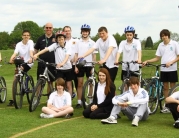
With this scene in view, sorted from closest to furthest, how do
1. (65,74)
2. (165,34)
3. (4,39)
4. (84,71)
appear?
1. (165,34)
2. (65,74)
3. (84,71)
4. (4,39)

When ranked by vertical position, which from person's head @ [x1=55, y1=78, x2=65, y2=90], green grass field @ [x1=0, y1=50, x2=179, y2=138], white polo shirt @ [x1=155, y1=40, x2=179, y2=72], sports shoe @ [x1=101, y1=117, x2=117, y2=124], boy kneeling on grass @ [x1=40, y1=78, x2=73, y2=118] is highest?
white polo shirt @ [x1=155, y1=40, x2=179, y2=72]

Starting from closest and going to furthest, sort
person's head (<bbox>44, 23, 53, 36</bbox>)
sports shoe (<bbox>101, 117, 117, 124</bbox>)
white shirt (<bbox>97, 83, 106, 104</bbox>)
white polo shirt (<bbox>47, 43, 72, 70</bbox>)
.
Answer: sports shoe (<bbox>101, 117, 117, 124</bbox>), white shirt (<bbox>97, 83, 106, 104</bbox>), white polo shirt (<bbox>47, 43, 72, 70</bbox>), person's head (<bbox>44, 23, 53, 36</bbox>)

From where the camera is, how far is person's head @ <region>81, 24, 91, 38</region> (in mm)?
10641

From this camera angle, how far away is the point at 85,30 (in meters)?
10.7

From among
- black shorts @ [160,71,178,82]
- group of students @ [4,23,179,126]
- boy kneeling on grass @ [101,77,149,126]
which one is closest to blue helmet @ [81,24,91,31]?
group of students @ [4,23,179,126]

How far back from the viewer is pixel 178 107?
782 cm

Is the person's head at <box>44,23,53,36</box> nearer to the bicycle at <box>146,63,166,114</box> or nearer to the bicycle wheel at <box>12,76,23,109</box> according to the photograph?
the bicycle wheel at <box>12,76,23,109</box>

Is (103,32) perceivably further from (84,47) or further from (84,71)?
(84,71)

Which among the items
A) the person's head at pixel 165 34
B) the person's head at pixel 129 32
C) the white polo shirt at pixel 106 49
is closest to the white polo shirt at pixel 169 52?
the person's head at pixel 165 34

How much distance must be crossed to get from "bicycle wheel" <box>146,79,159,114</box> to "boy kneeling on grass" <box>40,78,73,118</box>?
76.8 inches

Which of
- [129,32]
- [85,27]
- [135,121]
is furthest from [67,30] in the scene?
[135,121]

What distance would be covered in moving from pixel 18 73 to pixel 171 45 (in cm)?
392

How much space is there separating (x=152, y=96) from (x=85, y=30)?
2.48 meters

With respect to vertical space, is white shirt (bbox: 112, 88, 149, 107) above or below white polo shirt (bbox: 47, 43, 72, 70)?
below
